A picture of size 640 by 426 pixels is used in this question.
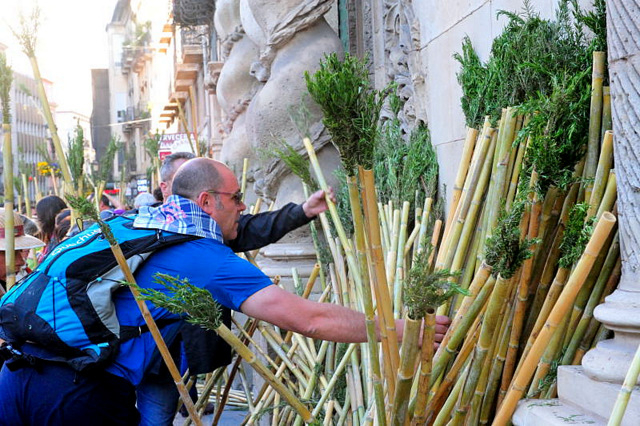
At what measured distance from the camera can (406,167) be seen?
4.05 metres

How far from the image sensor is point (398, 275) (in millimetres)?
3324

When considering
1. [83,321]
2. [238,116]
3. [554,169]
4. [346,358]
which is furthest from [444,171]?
[238,116]

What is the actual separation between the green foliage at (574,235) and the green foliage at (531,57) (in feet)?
1.22

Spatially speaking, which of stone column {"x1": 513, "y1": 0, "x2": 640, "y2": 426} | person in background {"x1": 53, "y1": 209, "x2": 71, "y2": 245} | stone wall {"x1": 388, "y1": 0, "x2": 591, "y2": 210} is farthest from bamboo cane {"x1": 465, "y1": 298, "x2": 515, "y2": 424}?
person in background {"x1": 53, "y1": 209, "x2": 71, "y2": 245}

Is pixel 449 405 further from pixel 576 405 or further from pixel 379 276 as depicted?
pixel 379 276

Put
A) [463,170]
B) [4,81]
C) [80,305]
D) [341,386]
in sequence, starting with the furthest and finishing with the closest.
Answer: [341,386] < [463,170] < [80,305] < [4,81]

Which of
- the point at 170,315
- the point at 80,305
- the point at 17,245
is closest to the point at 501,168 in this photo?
the point at 170,315

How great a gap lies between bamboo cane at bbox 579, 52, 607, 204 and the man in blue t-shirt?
1.90 feet

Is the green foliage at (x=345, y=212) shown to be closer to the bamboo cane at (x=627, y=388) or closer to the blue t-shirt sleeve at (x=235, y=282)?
the blue t-shirt sleeve at (x=235, y=282)

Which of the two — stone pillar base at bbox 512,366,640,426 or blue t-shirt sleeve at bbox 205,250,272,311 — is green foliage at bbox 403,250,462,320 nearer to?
stone pillar base at bbox 512,366,640,426

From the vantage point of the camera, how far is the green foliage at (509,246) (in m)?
1.91

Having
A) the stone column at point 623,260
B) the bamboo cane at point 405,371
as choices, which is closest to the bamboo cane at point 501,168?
the stone column at point 623,260

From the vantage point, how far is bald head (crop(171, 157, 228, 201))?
297cm

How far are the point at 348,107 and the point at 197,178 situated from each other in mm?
1195
